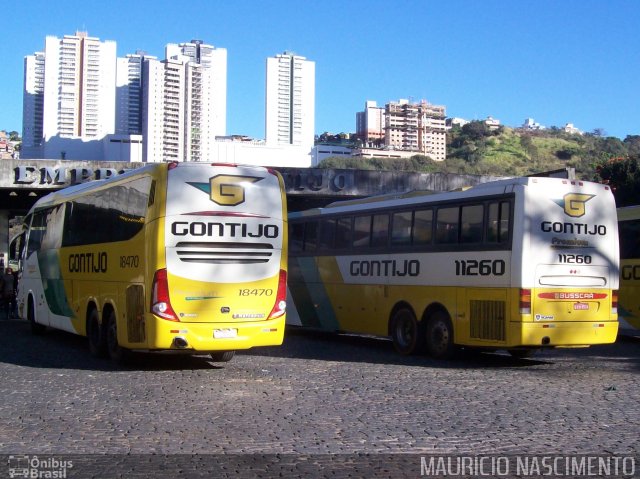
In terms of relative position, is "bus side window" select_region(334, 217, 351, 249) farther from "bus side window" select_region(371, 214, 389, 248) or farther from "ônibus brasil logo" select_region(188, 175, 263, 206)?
"ônibus brasil logo" select_region(188, 175, 263, 206)

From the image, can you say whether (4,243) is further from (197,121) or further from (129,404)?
(197,121)

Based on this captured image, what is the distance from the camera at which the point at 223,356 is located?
14.5 m

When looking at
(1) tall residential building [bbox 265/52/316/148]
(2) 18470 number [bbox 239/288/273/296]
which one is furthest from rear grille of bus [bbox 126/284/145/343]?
(1) tall residential building [bbox 265/52/316/148]

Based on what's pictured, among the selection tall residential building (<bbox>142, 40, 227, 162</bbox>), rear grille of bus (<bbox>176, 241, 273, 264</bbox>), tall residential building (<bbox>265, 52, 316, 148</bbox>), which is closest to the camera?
rear grille of bus (<bbox>176, 241, 273, 264</bbox>)

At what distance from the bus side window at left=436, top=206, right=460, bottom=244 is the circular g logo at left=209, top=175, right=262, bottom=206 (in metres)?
4.05

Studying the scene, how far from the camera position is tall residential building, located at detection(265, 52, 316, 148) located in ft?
518

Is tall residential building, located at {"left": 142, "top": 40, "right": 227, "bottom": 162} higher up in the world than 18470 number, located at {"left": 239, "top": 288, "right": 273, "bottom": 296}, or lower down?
higher up

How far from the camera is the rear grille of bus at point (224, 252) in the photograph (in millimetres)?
12578

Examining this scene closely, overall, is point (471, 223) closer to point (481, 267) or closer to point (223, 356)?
point (481, 267)

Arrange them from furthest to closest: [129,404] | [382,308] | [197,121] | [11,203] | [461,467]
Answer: [197,121] → [11,203] → [382,308] → [129,404] → [461,467]

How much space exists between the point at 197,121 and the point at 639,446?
135m

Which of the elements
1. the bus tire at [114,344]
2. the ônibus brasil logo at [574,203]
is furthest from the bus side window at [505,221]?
the bus tire at [114,344]

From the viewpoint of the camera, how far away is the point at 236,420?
9000 millimetres

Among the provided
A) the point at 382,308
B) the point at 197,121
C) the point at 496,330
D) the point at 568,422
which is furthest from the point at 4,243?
the point at 197,121
